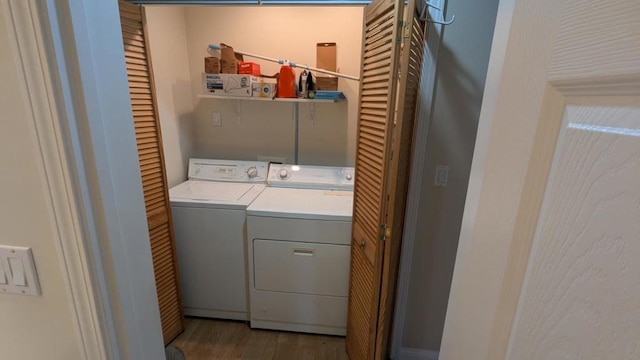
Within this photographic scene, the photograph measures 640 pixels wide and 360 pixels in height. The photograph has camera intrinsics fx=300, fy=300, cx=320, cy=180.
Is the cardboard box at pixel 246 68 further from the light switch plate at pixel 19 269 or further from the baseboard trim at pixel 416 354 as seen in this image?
the baseboard trim at pixel 416 354

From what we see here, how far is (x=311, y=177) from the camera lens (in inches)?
93.7

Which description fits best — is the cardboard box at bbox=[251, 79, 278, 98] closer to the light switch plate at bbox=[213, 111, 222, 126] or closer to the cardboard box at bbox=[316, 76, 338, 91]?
the cardboard box at bbox=[316, 76, 338, 91]

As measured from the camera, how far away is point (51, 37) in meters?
0.51

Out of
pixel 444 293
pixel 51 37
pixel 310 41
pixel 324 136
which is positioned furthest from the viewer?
pixel 324 136

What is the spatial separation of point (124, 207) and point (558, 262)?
82 centimetres

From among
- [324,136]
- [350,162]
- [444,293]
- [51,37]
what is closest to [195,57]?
[324,136]

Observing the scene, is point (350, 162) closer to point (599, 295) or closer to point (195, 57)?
point (195, 57)

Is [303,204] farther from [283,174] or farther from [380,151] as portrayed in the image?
[380,151]

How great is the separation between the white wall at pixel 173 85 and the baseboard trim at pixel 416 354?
201 centimetres

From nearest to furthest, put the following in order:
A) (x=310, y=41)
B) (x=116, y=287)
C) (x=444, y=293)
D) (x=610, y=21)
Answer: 1. (x=610, y=21)
2. (x=116, y=287)
3. (x=444, y=293)
4. (x=310, y=41)

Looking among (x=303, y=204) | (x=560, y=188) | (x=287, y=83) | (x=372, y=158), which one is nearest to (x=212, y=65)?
(x=287, y=83)

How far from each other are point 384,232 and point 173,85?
6.47 ft

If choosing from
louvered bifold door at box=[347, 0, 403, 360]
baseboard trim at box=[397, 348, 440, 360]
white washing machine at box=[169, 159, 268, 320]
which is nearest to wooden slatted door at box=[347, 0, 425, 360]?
louvered bifold door at box=[347, 0, 403, 360]

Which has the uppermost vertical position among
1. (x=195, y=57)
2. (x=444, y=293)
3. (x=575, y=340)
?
(x=195, y=57)
